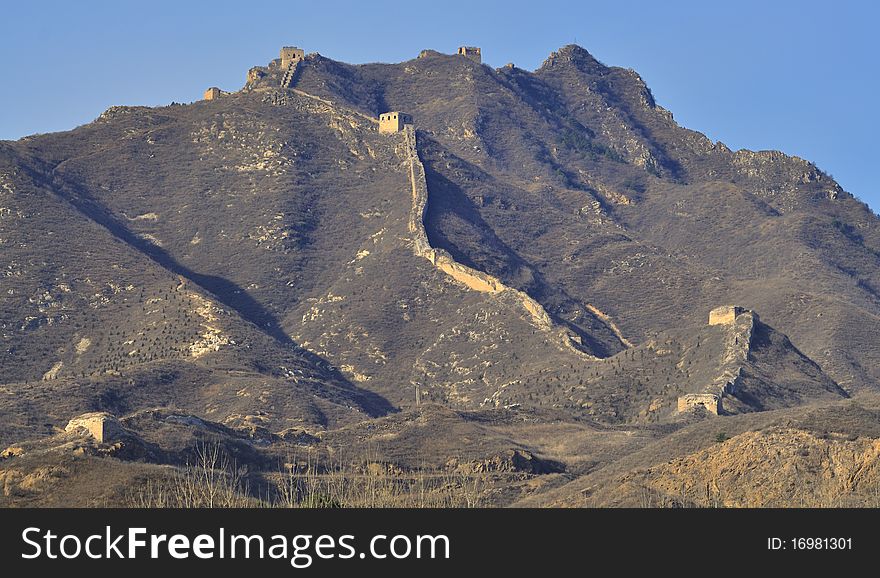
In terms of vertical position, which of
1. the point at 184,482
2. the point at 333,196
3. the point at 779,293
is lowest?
the point at 184,482

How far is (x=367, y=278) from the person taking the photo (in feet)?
549

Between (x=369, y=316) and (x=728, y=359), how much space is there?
35.5 metres

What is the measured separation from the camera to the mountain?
109 meters

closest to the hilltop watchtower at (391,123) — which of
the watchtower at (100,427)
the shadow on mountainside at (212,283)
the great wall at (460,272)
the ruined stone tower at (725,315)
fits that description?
the great wall at (460,272)

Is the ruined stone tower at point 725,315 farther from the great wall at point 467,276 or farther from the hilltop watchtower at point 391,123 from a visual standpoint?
the hilltop watchtower at point 391,123

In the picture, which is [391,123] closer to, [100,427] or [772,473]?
[100,427]

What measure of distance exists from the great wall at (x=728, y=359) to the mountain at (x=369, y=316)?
23 cm

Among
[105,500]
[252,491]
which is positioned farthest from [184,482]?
[252,491]

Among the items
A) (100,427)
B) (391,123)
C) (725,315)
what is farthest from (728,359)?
(391,123)

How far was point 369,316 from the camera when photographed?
16088cm

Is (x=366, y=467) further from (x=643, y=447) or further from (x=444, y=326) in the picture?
(x=444, y=326)

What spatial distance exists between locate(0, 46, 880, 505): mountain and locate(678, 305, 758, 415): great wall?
23 cm
